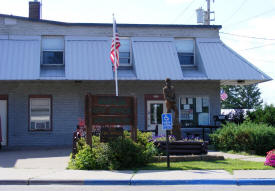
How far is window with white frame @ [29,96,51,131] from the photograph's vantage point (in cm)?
2127

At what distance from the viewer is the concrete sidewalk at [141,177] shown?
33.0 ft

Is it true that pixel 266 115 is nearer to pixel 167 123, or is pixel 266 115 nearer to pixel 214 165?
pixel 214 165

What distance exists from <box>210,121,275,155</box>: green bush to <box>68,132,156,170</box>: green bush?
5.56 m

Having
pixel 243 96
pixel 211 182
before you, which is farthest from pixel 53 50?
pixel 243 96

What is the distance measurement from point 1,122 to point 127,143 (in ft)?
35.2

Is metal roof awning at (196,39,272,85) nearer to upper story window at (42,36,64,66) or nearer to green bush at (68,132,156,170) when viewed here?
upper story window at (42,36,64,66)

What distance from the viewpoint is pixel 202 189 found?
9.34 meters

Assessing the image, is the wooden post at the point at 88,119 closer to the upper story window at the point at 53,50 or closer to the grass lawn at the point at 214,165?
the grass lawn at the point at 214,165

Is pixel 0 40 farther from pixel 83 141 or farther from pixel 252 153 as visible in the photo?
pixel 252 153

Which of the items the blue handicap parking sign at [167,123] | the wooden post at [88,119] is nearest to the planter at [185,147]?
Answer: the blue handicap parking sign at [167,123]

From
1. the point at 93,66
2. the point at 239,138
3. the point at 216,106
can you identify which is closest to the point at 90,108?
the point at 239,138

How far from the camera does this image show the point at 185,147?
14.4 m

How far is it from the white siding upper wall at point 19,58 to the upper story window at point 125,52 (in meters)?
4.41

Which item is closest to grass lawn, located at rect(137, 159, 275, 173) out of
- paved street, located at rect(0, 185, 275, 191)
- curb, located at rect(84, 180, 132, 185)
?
paved street, located at rect(0, 185, 275, 191)
